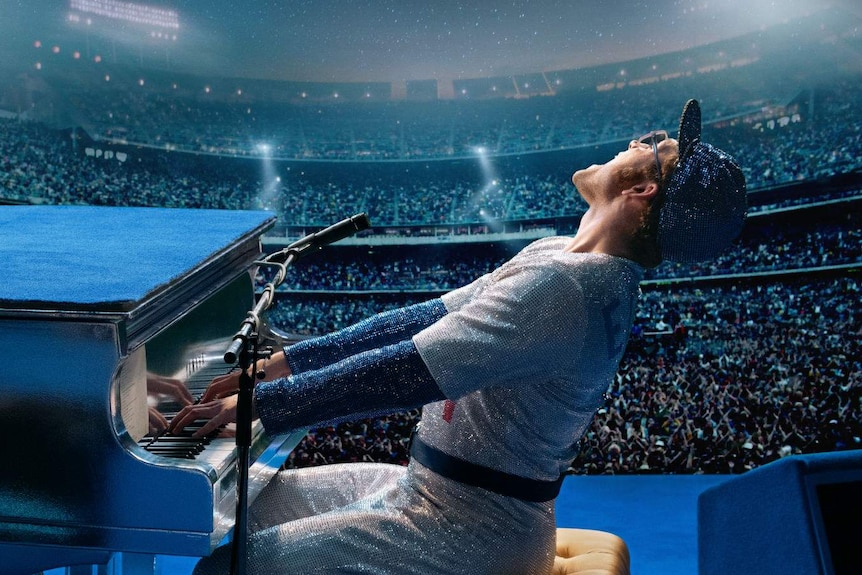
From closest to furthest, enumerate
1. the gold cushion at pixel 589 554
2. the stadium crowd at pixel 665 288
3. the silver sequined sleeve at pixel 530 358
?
the silver sequined sleeve at pixel 530 358, the gold cushion at pixel 589 554, the stadium crowd at pixel 665 288

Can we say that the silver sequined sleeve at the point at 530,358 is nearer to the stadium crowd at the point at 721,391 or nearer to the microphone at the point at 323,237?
the microphone at the point at 323,237

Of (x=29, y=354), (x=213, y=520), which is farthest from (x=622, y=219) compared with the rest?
(x=29, y=354)

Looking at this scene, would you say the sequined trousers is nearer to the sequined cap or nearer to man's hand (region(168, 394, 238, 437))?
man's hand (region(168, 394, 238, 437))

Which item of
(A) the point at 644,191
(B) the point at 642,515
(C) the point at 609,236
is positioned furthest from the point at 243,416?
(B) the point at 642,515

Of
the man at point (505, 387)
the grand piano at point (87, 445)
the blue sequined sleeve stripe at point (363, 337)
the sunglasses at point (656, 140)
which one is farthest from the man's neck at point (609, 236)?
the grand piano at point (87, 445)

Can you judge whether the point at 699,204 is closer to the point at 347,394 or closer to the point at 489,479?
the point at 489,479

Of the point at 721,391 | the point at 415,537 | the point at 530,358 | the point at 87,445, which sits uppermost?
the point at 530,358
